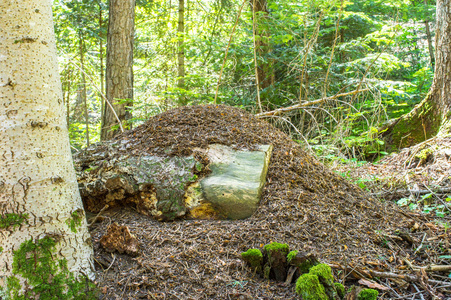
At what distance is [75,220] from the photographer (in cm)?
199

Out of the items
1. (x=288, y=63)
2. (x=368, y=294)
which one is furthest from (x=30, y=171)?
(x=288, y=63)

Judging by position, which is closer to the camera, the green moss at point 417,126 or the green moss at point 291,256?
the green moss at point 291,256

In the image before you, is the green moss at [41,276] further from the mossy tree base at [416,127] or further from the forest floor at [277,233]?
the mossy tree base at [416,127]

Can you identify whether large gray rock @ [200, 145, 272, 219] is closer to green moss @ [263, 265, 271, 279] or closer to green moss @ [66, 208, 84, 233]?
green moss @ [263, 265, 271, 279]

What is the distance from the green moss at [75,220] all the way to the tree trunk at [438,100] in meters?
5.28

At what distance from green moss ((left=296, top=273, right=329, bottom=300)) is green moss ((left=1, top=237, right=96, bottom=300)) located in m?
1.33

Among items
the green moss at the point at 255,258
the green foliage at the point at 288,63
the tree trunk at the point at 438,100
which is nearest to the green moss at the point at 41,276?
the green moss at the point at 255,258

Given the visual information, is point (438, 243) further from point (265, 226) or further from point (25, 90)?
point (25, 90)

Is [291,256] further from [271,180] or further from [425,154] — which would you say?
[425,154]

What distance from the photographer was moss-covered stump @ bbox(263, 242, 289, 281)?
2.02m

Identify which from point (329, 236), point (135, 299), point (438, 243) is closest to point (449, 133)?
point (438, 243)

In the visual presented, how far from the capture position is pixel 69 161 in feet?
6.67

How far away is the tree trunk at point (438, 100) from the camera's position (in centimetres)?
494

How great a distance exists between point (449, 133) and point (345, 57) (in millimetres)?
3853
